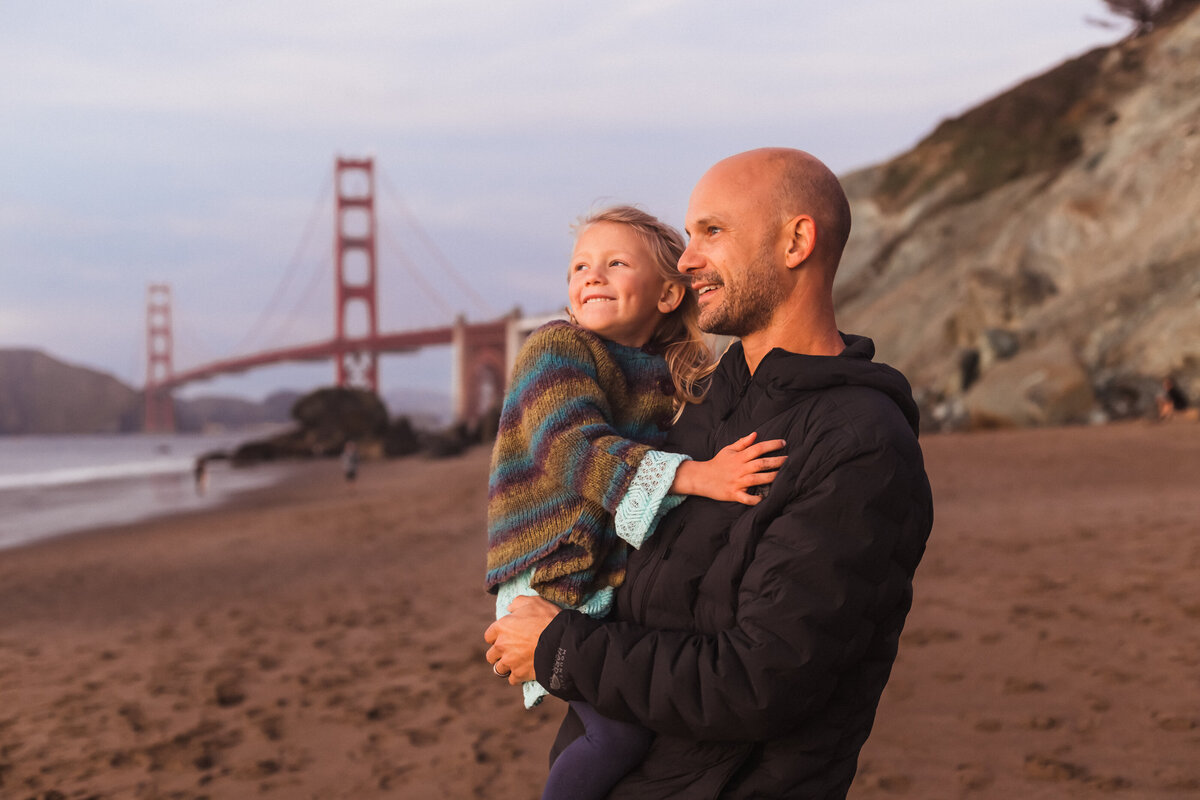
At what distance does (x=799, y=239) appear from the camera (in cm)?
132

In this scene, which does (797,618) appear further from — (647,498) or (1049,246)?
(1049,246)

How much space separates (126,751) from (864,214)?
26308mm

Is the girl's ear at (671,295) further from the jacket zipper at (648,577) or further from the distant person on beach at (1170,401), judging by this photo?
the distant person on beach at (1170,401)

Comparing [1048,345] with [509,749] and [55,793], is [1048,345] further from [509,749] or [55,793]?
[55,793]

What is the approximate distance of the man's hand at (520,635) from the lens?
1.38 meters

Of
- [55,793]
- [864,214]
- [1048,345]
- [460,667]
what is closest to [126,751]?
[55,793]

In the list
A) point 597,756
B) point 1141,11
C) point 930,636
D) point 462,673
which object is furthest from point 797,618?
point 1141,11

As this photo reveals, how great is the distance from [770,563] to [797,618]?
0.07m

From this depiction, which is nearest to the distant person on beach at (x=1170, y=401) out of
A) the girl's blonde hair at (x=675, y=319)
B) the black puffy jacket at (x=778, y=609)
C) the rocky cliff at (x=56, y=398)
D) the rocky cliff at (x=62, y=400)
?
the girl's blonde hair at (x=675, y=319)

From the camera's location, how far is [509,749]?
3.90m

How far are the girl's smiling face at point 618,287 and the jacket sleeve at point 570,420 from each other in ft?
0.28

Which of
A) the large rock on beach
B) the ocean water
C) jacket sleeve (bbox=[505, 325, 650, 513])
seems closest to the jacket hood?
jacket sleeve (bbox=[505, 325, 650, 513])

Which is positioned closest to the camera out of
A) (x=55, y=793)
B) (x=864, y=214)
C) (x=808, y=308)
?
(x=808, y=308)

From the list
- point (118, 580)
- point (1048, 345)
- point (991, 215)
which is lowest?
point (118, 580)
